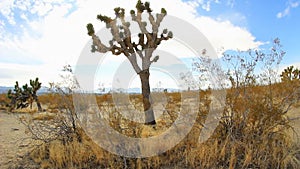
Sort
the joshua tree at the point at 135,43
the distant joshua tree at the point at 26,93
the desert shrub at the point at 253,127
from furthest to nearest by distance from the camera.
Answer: the distant joshua tree at the point at 26,93 < the joshua tree at the point at 135,43 < the desert shrub at the point at 253,127

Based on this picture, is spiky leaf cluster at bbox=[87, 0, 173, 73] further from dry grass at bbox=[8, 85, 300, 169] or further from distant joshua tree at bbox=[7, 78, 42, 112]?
distant joshua tree at bbox=[7, 78, 42, 112]

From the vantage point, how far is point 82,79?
5621 millimetres

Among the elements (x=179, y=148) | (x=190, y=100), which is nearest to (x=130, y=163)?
(x=179, y=148)

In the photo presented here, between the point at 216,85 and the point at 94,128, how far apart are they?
2.45m

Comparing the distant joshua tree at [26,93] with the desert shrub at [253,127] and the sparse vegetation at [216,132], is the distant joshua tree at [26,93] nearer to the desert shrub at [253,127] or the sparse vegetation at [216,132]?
the sparse vegetation at [216,132]

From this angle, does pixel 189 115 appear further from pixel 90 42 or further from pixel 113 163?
pixel 90 42

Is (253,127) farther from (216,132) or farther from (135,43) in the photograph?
(135,43)

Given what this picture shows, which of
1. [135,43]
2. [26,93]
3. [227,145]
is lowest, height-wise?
[227,145]

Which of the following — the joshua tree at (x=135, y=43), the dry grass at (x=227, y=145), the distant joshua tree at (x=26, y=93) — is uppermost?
the joshua tree at (x=135, y=43)

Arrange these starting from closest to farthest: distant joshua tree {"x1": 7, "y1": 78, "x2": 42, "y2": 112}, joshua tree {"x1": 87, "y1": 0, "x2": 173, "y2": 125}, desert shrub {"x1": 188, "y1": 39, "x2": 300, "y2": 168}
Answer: desert shrub {"x1": 188, "y1": 39, "x2": 300, "y2": 168} → joshua tree {"x1": 87, "y1": 0, "x2": 173, "y2": 125} → distant joshua tree {"x1": 7, "y1": 78, "x2": 42, "y2": 112}

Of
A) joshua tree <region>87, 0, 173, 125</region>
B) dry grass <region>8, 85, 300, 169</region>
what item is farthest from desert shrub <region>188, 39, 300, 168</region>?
joshua tree <region>87, 0, 173, 125</region>

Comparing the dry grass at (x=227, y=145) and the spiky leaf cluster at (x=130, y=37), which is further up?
the spiky leaf cluster at (x=130, y=37)

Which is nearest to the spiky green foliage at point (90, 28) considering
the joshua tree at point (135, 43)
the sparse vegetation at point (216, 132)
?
the joshua tree at point (135, 43)

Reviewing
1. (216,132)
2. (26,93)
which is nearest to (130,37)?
(216,132)
